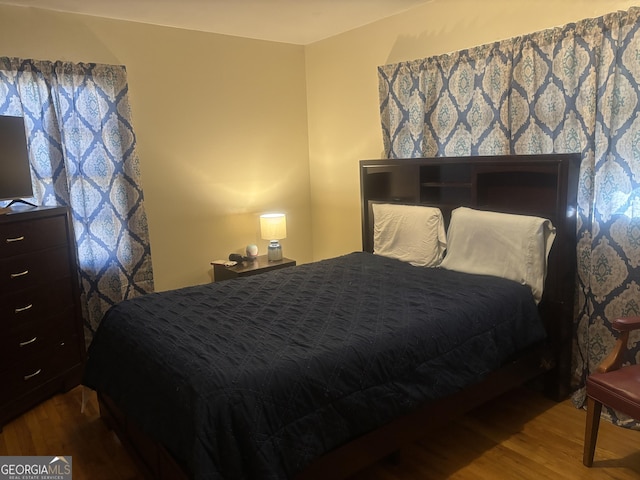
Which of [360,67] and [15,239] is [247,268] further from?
[360,67]

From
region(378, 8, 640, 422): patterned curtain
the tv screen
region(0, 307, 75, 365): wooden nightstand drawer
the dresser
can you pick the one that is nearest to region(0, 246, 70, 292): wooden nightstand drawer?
the dresser

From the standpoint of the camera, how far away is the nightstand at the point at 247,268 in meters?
3.86

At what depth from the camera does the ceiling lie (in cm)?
322

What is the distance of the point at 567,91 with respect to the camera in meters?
2.68

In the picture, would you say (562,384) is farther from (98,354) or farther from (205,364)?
(98,354)

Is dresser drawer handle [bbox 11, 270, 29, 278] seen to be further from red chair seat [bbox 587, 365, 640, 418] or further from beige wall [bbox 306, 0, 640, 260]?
red chair seat [bbox 587, 365, 640, 418]

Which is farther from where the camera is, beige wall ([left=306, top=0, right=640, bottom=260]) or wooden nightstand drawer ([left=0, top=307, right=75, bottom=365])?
beige wall ([left=306, top=0, right=640, bottom=260])

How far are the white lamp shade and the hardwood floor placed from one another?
6.21 feet

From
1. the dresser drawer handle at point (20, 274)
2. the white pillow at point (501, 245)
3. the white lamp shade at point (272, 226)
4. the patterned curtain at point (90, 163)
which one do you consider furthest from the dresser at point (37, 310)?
the white pillow at point (501, 245)

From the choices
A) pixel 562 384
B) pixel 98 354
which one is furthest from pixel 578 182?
pixel 98 354

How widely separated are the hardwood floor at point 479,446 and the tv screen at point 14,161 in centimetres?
133

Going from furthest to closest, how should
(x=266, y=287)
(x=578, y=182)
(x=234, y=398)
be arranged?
(x=266, y=287)
(x=578, y=182)
(x=234, y=398)

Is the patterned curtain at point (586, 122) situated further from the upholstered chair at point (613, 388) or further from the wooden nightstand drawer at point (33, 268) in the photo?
the wooden nightstand drawer at point (33, 268)

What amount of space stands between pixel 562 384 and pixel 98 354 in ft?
8.49
